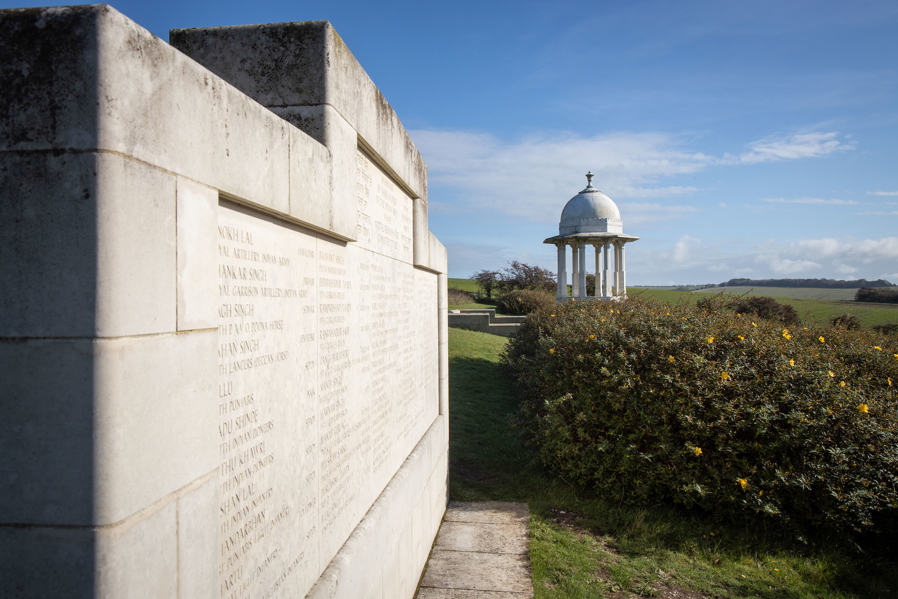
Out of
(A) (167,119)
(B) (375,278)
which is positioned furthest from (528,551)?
(A) (167,119)

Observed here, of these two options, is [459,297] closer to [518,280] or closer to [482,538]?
[518,280]

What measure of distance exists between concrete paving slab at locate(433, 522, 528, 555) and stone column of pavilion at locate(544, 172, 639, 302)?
1747cm

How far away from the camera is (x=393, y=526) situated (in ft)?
12.2

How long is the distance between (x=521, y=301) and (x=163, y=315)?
27112 millimetres

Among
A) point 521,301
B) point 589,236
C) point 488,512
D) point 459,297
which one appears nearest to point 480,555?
point 488,512

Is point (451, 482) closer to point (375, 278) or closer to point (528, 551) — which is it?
point (528, 551)

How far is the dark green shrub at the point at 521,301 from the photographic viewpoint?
86.0ft

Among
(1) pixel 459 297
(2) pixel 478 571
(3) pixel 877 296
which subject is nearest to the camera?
(2) pixel 478 571

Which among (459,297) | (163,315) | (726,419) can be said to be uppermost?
(459,297)

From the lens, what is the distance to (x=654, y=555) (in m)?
5.32

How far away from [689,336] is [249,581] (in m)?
5.73

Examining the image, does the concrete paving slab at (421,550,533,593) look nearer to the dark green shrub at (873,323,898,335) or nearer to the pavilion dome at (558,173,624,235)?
the dark green shrub at (873,323,898,335)

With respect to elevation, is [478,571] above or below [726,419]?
below

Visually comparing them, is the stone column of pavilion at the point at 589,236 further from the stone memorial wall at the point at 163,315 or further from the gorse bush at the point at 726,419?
the stone memorial wall at the point at 163,315
